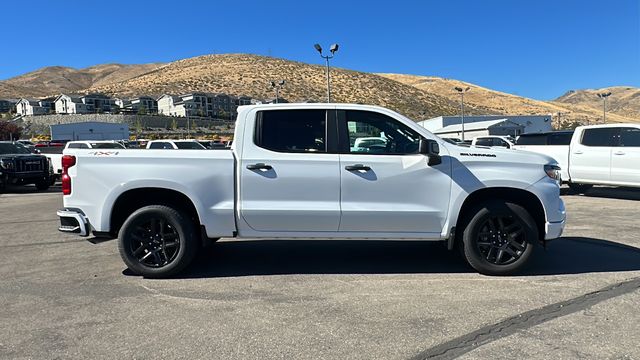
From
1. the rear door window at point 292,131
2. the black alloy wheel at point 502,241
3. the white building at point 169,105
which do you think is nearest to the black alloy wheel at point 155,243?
the rear door window at point 292,131

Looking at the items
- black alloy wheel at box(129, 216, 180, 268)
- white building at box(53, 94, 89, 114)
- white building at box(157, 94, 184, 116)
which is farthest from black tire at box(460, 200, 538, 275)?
white building at box(53, 94, 89, 114)

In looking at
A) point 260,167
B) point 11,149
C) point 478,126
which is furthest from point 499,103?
point 260,167

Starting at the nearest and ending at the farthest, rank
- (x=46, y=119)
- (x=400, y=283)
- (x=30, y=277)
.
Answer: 1. (x=400, y=283)
2. (x=30, y=277)
3. (x=46, y=119)

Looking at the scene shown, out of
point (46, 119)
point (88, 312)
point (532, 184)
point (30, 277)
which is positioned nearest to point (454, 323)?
point (532, 184)

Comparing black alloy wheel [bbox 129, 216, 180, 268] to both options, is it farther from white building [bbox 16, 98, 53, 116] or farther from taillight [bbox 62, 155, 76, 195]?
white building [bbox 16, 98, 53, 116]

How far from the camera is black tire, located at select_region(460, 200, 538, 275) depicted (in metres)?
5.50

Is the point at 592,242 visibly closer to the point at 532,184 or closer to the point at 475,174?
the point at 532,184

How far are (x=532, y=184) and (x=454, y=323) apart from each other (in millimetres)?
2095

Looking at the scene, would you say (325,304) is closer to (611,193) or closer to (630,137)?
(630,137)

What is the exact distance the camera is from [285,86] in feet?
354

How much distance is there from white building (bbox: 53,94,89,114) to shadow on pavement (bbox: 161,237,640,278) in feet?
409

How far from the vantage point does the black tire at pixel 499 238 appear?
18.0 ft

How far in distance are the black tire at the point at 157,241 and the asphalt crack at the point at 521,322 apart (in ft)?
9.85

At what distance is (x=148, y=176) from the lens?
17.9 feet
